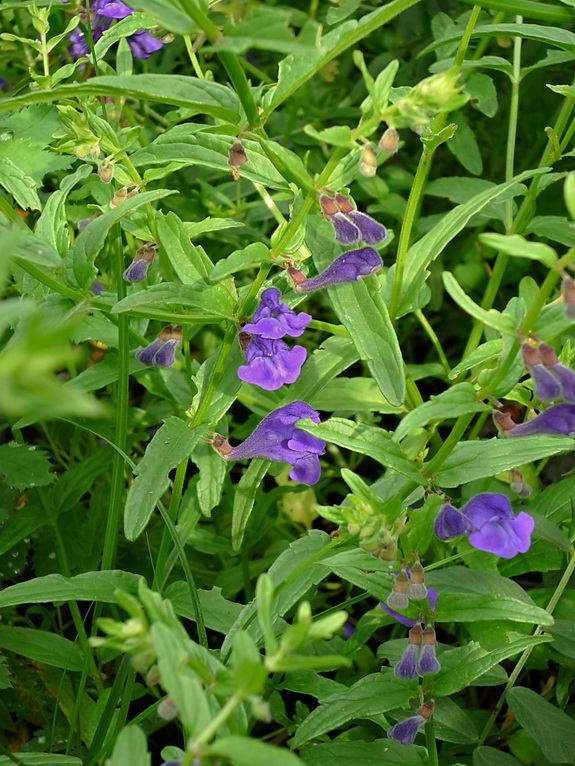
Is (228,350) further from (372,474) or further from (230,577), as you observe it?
(372,474)

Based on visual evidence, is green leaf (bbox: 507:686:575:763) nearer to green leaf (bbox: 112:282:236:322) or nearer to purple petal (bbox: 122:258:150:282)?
green leaf (bbox: 112:282:236:322)

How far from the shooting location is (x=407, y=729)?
76.1 inches

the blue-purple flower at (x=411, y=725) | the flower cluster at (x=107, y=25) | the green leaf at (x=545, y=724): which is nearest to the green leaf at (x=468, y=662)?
the blue-purple flower at (x=411, y=725)

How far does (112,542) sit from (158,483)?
294 millimetres

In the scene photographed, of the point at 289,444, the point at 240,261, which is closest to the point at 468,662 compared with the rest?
the point at 289,444

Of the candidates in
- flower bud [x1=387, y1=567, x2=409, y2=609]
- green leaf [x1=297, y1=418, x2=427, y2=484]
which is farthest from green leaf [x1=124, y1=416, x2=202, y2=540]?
flower bud [x1=387, y1=567, x2=409, y2=609]

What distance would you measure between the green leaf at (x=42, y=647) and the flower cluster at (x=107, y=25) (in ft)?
6.08

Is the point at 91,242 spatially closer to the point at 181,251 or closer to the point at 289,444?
the point at 181,251

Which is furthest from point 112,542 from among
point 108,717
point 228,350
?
point 228,350

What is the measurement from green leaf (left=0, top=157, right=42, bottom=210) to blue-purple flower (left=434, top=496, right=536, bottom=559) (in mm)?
1339

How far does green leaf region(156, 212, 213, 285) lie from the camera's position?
224 cm

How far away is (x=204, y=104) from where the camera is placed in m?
1.71

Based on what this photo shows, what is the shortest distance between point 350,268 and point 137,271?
66cm

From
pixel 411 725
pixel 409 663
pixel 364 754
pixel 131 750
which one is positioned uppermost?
pixel 131 750
